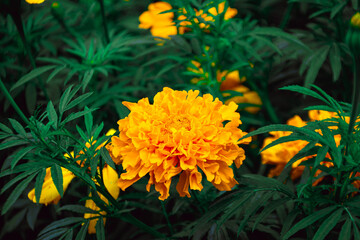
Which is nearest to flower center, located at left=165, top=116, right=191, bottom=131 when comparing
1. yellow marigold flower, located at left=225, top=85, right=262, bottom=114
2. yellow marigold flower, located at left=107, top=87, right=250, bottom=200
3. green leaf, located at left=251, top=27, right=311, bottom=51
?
yellow marigold flower, located at left=107, top=87, right=250, bottom=200

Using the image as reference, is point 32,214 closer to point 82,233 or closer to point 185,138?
point 82,233

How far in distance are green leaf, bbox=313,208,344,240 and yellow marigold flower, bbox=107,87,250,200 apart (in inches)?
7.5

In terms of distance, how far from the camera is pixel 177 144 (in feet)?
2.67

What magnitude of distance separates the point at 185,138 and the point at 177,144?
0.8 inches

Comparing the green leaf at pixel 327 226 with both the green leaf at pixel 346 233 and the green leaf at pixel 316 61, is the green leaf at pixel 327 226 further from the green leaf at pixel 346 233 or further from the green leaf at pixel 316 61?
the green leaf at pixel 316 61

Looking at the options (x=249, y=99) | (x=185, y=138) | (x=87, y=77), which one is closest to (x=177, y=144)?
(x=185, y=138)

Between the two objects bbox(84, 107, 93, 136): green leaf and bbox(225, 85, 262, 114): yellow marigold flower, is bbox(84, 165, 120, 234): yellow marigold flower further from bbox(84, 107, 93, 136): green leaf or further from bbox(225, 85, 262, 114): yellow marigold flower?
bbox(225, 85, 262, 114): yellow marigold flower

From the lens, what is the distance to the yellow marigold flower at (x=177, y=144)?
79cm

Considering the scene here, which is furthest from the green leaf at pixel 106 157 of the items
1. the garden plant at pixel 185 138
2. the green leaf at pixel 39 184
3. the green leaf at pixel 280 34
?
the green leaf at pixel 280 34

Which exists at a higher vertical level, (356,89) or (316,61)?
(356,89)

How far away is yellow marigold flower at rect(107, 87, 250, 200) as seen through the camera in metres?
0.79

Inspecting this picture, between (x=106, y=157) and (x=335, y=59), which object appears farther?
(x=335, y=59)

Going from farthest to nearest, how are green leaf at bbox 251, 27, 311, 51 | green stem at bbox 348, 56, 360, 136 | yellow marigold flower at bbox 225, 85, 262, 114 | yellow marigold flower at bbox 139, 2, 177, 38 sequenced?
yellow marigold flower at bbox 139, 2, 177, 38
yellow marigold flower at bbox 225, 85, 262, 114
green leaf at bbox 251, 27, 311, 51
green stem at bbox 348, 56, 360, 136

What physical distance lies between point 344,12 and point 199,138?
88 cm
